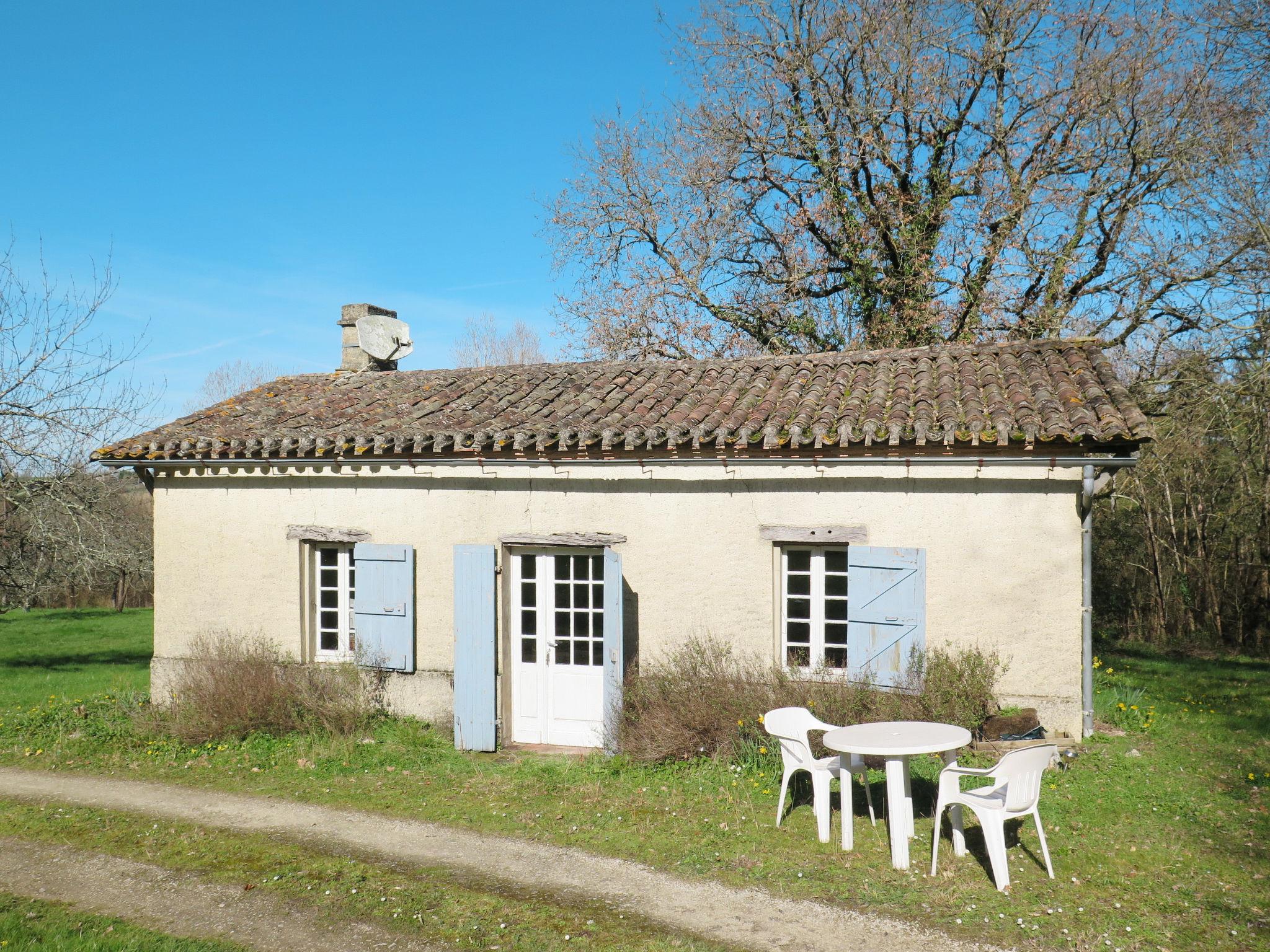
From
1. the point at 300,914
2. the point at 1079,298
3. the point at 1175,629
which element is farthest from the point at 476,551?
the point at 1175,629

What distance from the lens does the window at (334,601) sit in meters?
9.97

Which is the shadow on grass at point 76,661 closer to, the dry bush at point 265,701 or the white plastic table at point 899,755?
the dry bush at point 265,701

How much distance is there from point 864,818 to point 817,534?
2.59m

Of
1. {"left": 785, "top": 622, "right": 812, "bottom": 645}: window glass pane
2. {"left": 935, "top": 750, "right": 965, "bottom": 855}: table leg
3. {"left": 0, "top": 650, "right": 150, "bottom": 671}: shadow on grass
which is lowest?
{"left": 0, "top": 650, "right": 150, "bottom": 671}: shadow on grass

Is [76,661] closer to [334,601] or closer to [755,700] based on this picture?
[334,601]

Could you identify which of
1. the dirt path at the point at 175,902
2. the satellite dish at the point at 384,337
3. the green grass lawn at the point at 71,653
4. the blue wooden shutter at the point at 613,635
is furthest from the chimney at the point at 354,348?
the dirt path at the point at 175,902

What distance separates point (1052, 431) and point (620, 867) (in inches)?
191

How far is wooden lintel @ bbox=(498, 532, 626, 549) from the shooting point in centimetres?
882

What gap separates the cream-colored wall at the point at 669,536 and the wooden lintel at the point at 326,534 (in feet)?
0.26

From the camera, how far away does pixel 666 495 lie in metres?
8.81

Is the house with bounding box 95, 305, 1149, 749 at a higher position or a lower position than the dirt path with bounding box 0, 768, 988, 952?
higher

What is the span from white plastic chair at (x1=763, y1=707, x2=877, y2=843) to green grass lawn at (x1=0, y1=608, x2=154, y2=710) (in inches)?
357

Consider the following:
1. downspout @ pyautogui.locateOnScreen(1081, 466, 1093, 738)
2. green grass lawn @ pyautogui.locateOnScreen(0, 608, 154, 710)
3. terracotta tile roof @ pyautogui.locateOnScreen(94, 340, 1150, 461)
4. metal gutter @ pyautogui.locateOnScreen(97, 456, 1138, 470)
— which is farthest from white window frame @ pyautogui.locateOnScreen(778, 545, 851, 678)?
green grass lawn @ pyautogui.locateOnScreen(0, 608, 154, 710)

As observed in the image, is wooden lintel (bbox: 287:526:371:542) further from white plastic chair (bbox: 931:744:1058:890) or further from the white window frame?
white plastic chair (bbox: 931:744:1058:890)
